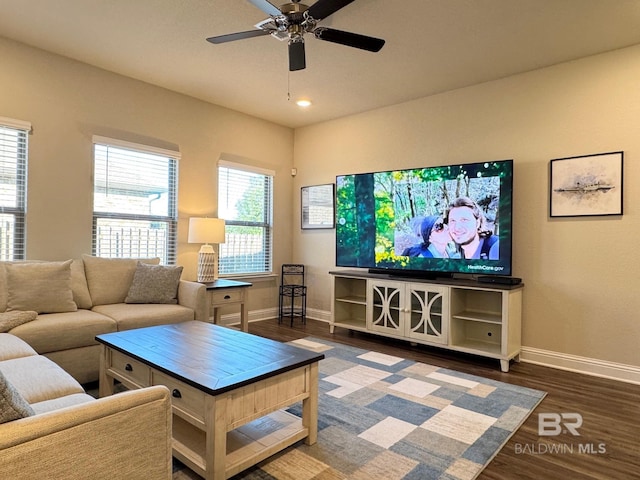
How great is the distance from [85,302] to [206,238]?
1.30m

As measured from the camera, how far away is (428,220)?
402 cm

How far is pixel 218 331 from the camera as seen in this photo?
2.67 m

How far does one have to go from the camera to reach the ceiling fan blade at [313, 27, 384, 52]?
7.99ft

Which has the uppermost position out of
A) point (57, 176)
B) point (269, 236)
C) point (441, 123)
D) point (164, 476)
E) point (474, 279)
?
point (441, 123)

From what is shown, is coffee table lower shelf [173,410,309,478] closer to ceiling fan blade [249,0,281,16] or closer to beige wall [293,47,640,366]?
ceiling fan blade [249,0,281,16]

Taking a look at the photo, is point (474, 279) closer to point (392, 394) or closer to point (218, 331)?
point (392, 394)

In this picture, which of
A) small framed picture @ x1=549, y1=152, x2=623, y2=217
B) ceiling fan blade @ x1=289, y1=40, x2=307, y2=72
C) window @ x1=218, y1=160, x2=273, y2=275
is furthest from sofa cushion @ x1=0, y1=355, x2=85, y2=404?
small framed picture @ x1=549, y1=152, x2=623, y2=217

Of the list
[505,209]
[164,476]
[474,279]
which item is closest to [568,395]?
[474,279]

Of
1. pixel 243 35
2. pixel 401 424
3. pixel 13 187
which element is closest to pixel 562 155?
pixel 401 424

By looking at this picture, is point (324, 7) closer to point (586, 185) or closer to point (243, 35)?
point (243, 35)

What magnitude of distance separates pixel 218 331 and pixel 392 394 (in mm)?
1314

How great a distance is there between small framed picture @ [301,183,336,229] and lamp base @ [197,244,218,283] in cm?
160

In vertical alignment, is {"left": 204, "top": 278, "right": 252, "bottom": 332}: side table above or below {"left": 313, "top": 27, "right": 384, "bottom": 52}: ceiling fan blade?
below

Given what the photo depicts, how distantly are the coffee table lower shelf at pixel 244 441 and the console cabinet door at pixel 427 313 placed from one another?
1.94 metres
